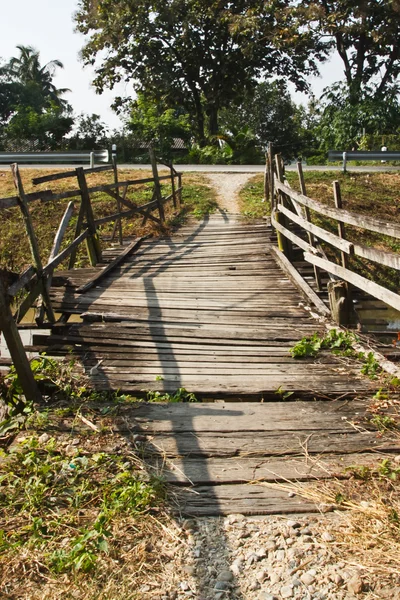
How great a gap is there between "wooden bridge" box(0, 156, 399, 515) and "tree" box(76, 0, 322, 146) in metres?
18.0

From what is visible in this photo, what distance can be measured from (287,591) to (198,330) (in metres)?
3.21

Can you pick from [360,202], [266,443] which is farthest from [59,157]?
[266,443]

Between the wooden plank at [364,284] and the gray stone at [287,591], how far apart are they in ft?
6.89

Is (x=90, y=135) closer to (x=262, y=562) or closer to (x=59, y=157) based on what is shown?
(x=59, y=157)

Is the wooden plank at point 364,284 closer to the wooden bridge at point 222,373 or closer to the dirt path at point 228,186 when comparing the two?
the wooden bridge at point 222,373

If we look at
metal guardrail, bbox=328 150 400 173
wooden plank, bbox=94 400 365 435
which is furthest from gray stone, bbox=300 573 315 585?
metal guardrail, bbox=328 150 400 173

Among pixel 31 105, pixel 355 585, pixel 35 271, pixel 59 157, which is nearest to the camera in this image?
pixel 355 585

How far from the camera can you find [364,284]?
4621mm

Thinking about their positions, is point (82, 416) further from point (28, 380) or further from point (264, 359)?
point (264, 359)

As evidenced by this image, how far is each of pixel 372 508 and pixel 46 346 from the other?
312cm

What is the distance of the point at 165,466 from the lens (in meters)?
3.06

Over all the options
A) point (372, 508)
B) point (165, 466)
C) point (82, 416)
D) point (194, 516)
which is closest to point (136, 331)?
point (82, 416)

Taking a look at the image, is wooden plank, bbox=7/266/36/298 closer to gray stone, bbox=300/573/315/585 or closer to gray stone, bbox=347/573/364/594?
gray stone, bbox=300/573/315/585

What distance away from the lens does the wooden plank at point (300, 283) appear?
5.92 m
